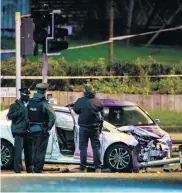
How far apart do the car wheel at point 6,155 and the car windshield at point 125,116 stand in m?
3.11

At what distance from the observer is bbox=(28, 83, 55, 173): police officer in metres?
11.6

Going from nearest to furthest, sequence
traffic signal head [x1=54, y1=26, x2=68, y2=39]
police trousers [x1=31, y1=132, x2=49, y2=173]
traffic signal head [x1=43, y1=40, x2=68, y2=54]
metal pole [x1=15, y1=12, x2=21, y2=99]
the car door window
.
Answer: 1. police trousers [x1=31, y1=132, x2=49, y2=173]
2. the car door window
3. metal pole [x1=15, y1=12, x2=21, y2=99]
4. traffic signal head [x1=43, y1=40, x2=68, y2=54]
5. traffic signal head [x1=54, y1=26, x2=68, y2=39]

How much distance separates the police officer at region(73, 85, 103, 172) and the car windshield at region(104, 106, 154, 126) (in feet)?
9.17

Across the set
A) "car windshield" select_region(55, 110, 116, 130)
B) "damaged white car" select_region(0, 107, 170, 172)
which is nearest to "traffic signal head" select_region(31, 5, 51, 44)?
"damaged white car" select_region(0, 107, 170, 172)

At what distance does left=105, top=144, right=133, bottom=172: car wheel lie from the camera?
1295 centimetres

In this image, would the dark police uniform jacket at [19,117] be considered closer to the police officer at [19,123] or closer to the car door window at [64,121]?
the police officer at [19,123]

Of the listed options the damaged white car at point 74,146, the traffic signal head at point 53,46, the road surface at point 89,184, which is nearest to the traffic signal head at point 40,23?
the traffic signal head at point 53,46

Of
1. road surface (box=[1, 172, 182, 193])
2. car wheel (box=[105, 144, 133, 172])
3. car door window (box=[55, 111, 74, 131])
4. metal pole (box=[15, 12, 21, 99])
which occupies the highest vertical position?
metal pole (box=[15, 12, 21, 99])

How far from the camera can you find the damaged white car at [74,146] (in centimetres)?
1287

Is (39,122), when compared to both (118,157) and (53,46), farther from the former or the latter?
(53,46)

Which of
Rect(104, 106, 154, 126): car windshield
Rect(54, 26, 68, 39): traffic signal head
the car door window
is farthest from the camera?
Rect(104, 106, 154, 126): car windshield

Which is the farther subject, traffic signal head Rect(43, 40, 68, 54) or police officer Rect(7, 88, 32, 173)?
traffic signal head Rect(43, 40, 68, 54)

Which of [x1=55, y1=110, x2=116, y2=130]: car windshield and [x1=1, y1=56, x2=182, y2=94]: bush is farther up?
[x1=1, y1=56, x2=182, y2=94]: bush

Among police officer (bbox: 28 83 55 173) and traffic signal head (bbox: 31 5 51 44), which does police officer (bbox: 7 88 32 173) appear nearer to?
police officer (bbox: 28 83 55 173)
